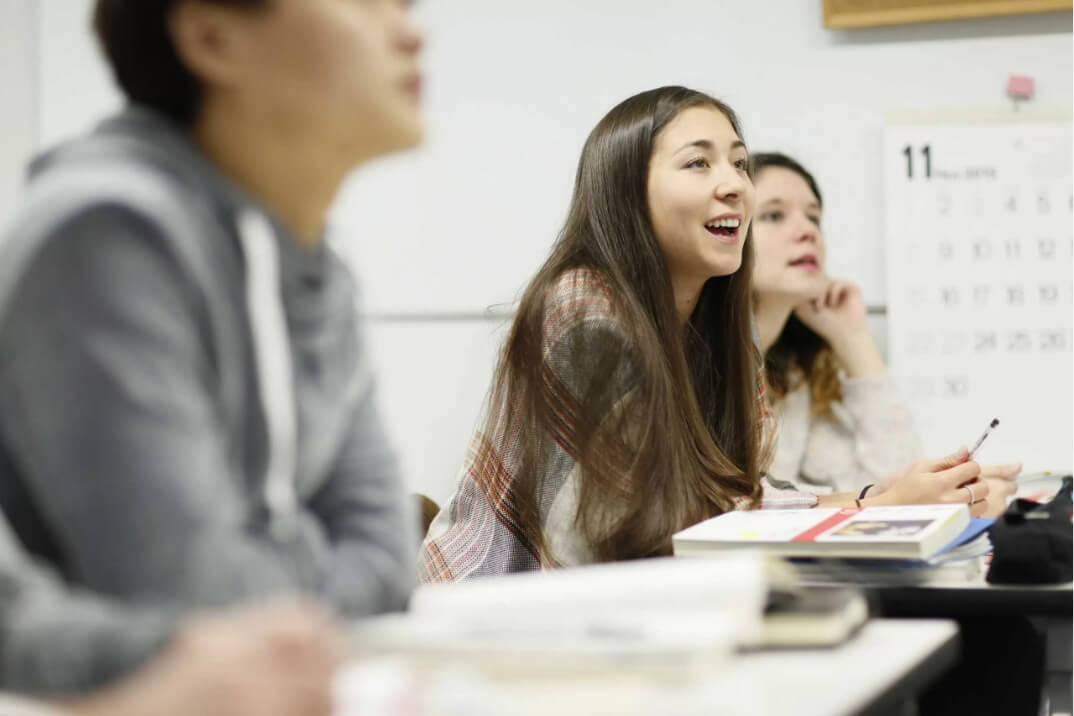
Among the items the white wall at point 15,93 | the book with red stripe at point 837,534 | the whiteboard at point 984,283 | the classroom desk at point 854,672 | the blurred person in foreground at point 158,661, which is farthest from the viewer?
the white wall at point 15,93

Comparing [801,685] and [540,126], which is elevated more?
[540,126]

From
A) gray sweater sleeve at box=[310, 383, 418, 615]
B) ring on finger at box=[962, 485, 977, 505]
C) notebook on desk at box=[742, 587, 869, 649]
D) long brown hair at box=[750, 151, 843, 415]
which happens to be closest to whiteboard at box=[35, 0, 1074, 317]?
long brown hair at box=[750, 151, 843, 415]

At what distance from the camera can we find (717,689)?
69cm

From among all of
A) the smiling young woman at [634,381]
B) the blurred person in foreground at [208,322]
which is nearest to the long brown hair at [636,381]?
the smiling young woman at [634,381]

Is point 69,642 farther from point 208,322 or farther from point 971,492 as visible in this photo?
point 971,492

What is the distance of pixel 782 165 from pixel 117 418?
2164 millimetres

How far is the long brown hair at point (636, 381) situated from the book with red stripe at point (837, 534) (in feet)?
0.54

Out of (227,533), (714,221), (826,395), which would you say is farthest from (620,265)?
(227,533)

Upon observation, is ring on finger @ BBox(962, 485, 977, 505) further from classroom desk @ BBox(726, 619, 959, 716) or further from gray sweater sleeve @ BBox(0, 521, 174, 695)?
gray sweater sleeve @ BBox(0, 521, 174, 695)

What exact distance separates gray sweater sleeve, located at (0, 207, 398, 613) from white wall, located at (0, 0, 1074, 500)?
2074 mm

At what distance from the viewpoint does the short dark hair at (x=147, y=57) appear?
0.75 m

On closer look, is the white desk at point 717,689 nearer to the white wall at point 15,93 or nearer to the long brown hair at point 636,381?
the long brown hair at point 636,381

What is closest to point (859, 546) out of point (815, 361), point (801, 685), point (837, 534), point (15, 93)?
point (837, 534)

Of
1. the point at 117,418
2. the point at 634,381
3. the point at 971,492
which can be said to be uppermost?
the point at 117,418
